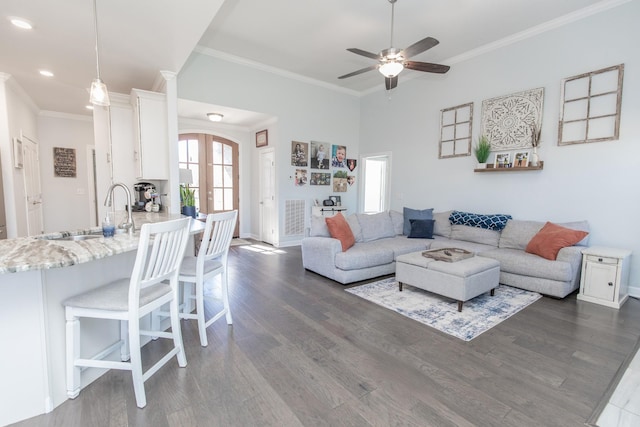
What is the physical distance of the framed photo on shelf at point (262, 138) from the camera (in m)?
6.27

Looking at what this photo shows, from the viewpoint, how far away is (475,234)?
4.54m

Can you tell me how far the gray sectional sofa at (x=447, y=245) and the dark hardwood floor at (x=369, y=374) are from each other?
1.63 ft

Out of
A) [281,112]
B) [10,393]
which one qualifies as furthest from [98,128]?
[10,393]

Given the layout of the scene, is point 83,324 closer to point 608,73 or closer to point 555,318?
point 555,318

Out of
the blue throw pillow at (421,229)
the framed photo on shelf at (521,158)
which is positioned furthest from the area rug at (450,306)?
the framed photo on shelf at (521,158)

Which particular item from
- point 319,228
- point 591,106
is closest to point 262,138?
point 319,228

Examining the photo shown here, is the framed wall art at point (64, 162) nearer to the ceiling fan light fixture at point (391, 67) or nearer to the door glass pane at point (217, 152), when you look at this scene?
the door glass pane at point (217, 152)

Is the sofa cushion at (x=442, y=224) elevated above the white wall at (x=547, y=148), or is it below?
below

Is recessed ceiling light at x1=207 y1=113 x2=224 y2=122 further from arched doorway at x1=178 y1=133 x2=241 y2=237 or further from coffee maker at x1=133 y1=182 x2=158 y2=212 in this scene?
coffee maker at x1=133 y1=182 x2=158 y2=212

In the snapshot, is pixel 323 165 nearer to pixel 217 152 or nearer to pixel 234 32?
pixel 217 152

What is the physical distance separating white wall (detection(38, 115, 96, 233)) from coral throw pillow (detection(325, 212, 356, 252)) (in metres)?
6.32

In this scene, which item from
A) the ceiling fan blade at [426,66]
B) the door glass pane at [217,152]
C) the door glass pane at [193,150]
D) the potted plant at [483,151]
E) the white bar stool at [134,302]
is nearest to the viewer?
the white bar stool at [134,302]

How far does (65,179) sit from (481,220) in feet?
27.9

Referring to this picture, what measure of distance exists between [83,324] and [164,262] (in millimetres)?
652
